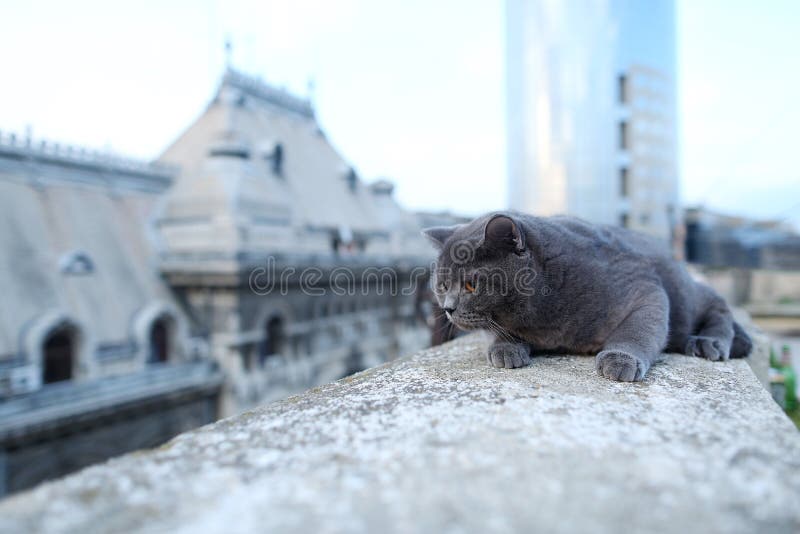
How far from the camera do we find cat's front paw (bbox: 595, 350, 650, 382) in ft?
6.83

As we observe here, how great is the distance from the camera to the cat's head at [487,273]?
2.38 m

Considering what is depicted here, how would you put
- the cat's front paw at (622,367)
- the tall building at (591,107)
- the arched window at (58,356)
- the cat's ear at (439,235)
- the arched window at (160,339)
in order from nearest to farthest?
the cat's front paw at (622,367) → the cat's ear at (439,235) → the arched window at (58,356) → the arched window at (160,339) → the tall building at (591,107)

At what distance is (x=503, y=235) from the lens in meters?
2.37

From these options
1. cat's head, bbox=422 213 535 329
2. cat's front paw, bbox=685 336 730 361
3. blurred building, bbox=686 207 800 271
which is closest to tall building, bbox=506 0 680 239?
blurred building, bbox=686 207 800 271

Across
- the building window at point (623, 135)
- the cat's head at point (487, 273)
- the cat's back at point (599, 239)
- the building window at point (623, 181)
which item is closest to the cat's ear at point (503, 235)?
the cat's head at point (487, 273)

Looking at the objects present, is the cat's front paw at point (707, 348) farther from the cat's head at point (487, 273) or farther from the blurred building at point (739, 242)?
the blurred building at point (739, 242)

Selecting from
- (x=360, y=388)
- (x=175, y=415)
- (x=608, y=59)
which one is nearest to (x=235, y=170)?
(x=175, y=415)

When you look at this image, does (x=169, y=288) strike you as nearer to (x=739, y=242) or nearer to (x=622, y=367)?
(x=622, y=367)

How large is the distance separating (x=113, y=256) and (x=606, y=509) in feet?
41.2

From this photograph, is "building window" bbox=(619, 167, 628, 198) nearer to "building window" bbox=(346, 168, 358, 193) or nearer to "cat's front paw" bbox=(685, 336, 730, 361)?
"building window" bbox=(346, 168, 358, 193)

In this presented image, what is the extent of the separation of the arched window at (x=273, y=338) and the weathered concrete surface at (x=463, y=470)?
11914mm

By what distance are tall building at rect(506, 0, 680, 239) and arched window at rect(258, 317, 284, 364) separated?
1098cm

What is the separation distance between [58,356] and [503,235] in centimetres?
1041

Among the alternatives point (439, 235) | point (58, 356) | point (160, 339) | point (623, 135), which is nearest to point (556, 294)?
point (439, 235)
